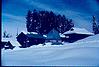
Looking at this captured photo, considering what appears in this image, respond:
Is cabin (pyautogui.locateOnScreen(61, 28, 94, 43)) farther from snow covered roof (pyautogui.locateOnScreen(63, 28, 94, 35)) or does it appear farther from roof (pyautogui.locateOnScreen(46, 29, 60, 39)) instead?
roof (pyautogui.locateOnScreen(46, 29, 60, 39))

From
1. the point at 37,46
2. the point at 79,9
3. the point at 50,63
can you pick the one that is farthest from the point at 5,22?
the point at 79,9

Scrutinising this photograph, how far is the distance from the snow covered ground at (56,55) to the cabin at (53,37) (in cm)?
7

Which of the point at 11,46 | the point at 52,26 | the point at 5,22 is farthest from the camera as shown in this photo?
the point at 52,26

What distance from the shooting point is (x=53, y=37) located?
292cm

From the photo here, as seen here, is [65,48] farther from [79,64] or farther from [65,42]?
[79,64]

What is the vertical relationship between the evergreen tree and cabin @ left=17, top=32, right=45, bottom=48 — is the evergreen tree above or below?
above

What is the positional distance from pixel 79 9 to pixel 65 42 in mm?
546

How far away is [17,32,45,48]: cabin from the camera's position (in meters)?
2.85

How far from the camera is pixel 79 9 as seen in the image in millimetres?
2990

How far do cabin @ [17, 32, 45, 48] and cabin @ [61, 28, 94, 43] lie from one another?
1.12 feet

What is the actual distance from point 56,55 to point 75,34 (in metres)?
0.51

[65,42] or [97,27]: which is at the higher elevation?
[97,27]

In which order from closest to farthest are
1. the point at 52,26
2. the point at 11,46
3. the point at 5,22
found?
the point at 5,22, the point at 11,46, the point at 52,26

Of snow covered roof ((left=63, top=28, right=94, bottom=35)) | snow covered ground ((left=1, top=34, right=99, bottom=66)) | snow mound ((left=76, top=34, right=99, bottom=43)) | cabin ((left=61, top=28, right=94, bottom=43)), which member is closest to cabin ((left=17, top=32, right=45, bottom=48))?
snow covered ground ((left=1, top=34, right=99, bottom=66))
